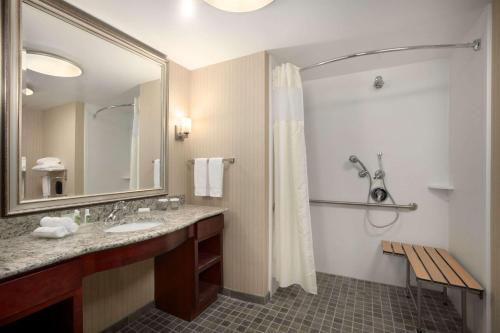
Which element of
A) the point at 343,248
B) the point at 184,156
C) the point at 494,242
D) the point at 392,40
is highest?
the point at 392,40

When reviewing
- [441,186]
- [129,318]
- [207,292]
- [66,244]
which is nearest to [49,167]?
[66,244]

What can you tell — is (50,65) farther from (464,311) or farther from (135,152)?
(464,311)

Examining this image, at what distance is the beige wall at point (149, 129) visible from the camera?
191cm

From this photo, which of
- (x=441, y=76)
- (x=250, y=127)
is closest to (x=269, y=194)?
(x=250, y=127)

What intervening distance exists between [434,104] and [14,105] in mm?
3193

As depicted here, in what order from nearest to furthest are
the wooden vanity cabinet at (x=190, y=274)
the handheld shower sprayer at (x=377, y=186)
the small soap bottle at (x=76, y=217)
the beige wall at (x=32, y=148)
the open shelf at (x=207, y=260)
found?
1. the beige wall at (x=32, y=148)
2. the small soap bottle at (x=76, y=217)
3. the wooden vanity cabinet at (x=190, y=274)
4. the open shelf at (x=207, y=260)
5. the handheld shower sprayer at (x=377, y=186)

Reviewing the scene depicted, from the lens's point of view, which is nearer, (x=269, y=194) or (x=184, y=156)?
(x=269, y=194)

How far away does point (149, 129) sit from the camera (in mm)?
1957

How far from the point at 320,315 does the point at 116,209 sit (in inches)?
71.2

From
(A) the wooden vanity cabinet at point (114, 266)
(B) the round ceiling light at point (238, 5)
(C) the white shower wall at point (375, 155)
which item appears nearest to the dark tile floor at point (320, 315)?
(A) the wooden vanity cabinet at point (114, 266)

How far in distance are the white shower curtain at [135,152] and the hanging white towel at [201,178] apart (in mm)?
527

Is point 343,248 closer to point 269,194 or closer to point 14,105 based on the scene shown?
point 269,194

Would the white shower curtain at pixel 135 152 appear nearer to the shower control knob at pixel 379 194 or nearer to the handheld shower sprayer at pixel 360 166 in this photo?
the handheld shower sprayer at pixel 360 166

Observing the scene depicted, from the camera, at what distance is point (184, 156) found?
2.28 m
